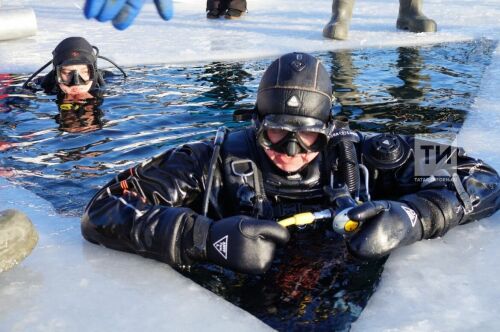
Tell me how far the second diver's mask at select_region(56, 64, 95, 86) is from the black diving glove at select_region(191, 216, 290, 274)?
12.7ft

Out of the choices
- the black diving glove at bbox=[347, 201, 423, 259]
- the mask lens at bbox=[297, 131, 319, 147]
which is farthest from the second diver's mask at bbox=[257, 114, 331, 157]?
the black diving glove at bbox=[347, 201, 423, 259]

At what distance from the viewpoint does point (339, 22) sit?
345 inches

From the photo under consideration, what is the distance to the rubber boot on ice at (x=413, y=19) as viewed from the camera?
9.04 meters

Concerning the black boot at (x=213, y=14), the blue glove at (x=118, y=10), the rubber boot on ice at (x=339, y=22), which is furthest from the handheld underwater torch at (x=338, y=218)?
the black boot at (x=213, y=14)

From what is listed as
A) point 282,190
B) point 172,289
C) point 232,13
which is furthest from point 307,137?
point 232,13

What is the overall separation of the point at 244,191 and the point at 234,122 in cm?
243

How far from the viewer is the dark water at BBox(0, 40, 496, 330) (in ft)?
8.60

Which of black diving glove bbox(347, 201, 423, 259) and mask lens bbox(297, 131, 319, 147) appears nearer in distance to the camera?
black diving glove bbox(347, 201, 423, 259)

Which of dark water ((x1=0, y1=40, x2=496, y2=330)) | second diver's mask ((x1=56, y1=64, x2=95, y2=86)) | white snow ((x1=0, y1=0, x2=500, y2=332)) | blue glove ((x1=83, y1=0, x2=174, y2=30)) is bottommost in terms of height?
dark water ((x1=0, y1=40, x2=496, y2=330))

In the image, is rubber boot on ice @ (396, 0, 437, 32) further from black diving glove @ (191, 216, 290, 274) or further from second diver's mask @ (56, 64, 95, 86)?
black diving glove @ (191, 216, 290, 274)

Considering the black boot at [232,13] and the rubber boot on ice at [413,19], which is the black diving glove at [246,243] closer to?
the rubber boot on ice at [413,19]

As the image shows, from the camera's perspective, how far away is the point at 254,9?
11.9 meters

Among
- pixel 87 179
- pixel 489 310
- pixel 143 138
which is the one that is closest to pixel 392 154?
pixel 489 310

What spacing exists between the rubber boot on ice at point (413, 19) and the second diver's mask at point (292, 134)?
261 inches
